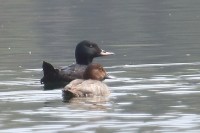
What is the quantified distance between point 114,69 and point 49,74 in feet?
6.46

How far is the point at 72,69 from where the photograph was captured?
20.1 m

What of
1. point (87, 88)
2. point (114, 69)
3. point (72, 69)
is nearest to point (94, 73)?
point (87, 88)

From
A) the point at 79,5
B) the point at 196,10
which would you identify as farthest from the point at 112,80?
the point at 79,5

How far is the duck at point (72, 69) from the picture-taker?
19500 millimetres

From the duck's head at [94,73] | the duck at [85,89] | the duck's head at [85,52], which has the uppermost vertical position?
the duck's head at [85,52]

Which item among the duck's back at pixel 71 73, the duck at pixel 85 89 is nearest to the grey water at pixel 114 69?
the duck at pixel 85 89

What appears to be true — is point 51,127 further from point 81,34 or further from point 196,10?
point 196,10

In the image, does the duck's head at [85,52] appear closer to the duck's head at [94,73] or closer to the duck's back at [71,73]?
the duck's back at [71,73]

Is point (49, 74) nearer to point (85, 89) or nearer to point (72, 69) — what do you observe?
point (72, 69)

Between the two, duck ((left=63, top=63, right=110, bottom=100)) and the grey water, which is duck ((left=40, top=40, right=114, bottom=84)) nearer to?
the grey water

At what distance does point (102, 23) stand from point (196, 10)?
506 centimetres

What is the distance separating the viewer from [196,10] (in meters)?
40.3

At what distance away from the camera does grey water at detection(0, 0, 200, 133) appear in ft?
46.7

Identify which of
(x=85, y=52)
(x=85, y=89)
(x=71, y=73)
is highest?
(x=85, y=52)
